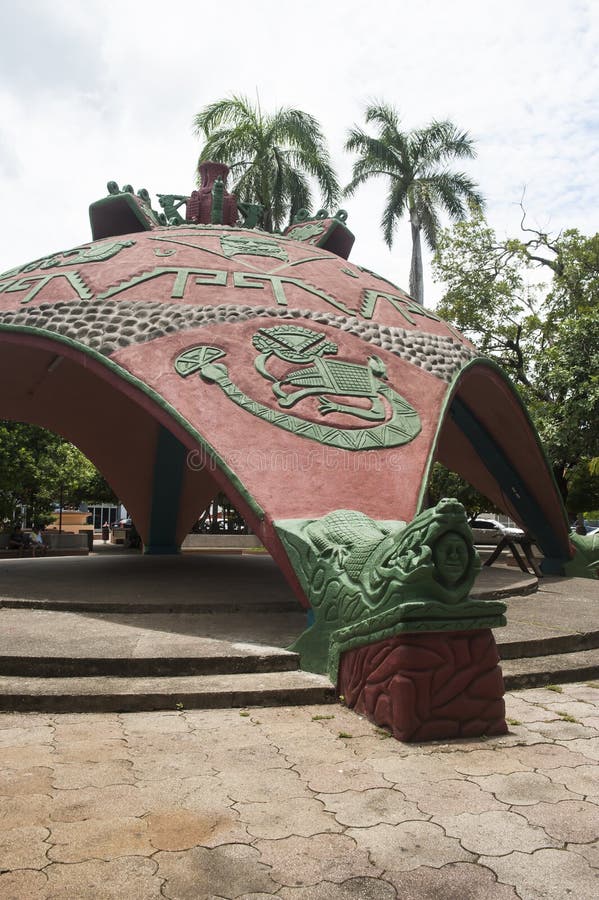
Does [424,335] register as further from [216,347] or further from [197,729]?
[197,729]

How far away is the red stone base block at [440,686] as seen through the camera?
3.39m

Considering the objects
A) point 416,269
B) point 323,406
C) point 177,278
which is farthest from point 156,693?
point 416,269

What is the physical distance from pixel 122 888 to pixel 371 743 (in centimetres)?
158

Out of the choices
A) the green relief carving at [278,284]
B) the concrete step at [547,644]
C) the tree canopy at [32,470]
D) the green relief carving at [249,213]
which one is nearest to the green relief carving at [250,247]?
the green relief carving at [278,284]

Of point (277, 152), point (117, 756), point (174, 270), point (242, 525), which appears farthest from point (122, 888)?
point (242, 525)

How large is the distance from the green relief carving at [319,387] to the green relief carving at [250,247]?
5.59 ft

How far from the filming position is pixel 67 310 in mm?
7086

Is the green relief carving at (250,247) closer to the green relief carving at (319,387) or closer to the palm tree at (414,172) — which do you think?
the green relief carving at (319,387)

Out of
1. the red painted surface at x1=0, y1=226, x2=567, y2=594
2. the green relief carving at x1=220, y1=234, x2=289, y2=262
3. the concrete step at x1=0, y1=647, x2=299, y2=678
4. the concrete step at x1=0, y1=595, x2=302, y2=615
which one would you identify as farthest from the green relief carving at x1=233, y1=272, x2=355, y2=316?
the concrete step at x1=0, y1=647, x2=299, y2=678

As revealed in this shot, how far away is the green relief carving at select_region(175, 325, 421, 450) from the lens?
604cm

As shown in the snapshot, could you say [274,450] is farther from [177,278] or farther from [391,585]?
[177,278]

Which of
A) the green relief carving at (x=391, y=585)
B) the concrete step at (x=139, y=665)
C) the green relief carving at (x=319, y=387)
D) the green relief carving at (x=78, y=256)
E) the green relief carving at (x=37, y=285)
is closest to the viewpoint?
the green relief carving at (x=391, y=585)

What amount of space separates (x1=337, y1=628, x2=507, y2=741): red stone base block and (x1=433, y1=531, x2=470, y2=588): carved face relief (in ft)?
0.87

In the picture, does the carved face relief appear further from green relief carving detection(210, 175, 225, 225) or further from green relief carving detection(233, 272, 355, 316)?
green relief carving detection(210, 175, 225, 225)
